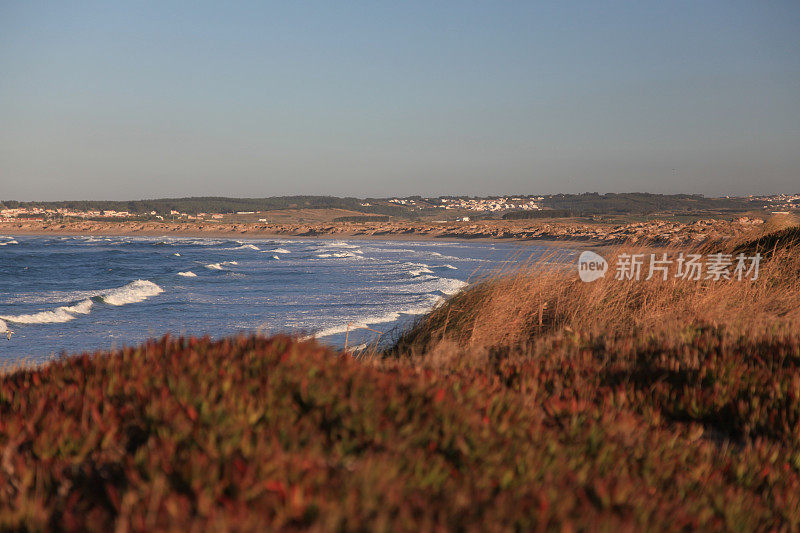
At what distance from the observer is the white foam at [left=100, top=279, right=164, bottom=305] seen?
2173 centimetres

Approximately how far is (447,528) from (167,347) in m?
2.70

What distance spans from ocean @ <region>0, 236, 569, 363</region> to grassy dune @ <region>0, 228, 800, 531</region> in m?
2.31

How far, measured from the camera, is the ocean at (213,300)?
556 inches

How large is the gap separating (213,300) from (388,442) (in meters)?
19.7

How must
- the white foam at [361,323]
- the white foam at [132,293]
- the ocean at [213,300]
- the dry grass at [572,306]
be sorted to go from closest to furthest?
the dry grass at [572,306] → the white foam at [361,323] → the ocean at [213,300] → the white foam at [132,293]

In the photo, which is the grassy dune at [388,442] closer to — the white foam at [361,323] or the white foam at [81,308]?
the white foam at [361,323]

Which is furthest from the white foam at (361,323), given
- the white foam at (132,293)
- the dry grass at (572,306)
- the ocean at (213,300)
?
the white foam at (132,293)

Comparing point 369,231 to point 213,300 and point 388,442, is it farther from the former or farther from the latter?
point 388,442

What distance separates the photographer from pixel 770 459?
11.6ft

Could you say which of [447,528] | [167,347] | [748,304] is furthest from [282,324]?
[447,528]

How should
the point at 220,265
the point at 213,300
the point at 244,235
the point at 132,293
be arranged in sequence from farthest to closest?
1. the point at 244,235
2. the point at 220,265
3. the point at 132,293
4. the point at 213,300

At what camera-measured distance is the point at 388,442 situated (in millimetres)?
2748

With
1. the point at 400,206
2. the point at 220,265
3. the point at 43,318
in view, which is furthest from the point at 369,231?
the point at 400,206

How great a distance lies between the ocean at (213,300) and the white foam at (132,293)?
0.13 feet
